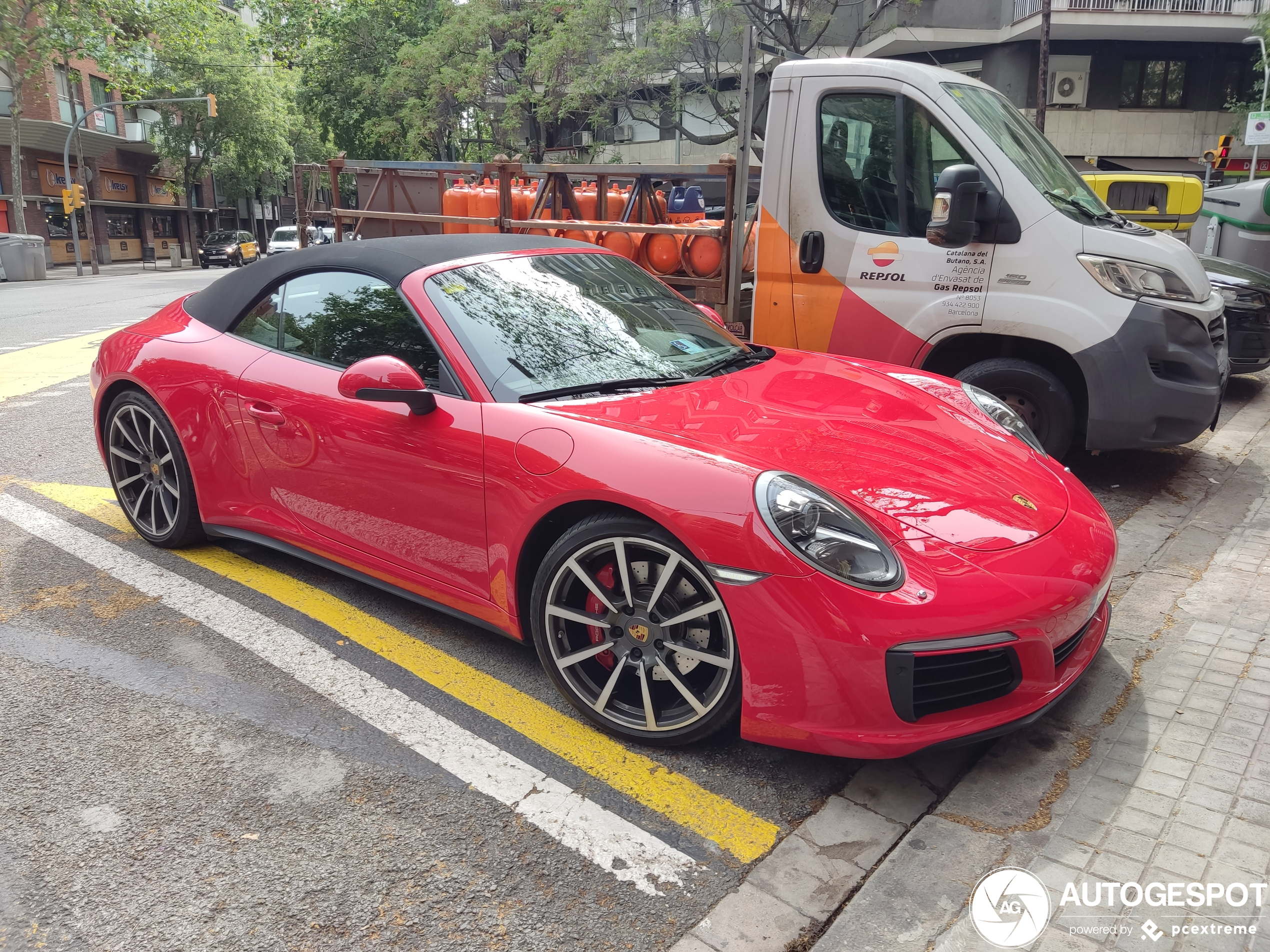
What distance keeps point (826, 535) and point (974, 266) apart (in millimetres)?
3211

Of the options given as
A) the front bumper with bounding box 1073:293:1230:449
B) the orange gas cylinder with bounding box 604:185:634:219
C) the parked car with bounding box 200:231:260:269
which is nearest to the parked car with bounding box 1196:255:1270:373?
the front bumper with bounding box 1073:293:1230:449

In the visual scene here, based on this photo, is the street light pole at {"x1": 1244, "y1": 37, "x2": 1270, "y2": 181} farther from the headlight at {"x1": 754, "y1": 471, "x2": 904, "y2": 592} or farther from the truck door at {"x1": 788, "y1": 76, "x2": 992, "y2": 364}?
the headlight at {"x1": 754, "y1": 471, "x2": 904, "y2": 592}

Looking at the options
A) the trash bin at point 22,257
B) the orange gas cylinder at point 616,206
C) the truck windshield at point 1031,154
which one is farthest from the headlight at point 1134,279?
the trash bin at point 22,257

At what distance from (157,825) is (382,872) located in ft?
2.09

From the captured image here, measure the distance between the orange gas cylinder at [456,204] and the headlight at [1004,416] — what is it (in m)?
6.16

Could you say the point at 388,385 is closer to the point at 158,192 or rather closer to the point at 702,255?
the point at 702,255

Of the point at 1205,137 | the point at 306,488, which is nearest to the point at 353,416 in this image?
the point at 306,488

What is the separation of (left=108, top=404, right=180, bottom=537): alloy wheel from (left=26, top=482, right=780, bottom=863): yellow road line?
8.1 inches

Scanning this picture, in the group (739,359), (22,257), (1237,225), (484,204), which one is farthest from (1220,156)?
(22,257)

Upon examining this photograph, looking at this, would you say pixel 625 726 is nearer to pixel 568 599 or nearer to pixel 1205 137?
pixel 568 599

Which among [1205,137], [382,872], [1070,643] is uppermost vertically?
[1205,137]

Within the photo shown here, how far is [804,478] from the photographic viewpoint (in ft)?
8.71

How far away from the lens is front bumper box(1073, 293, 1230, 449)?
4898 mm

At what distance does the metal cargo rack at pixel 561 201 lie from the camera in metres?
6.77
